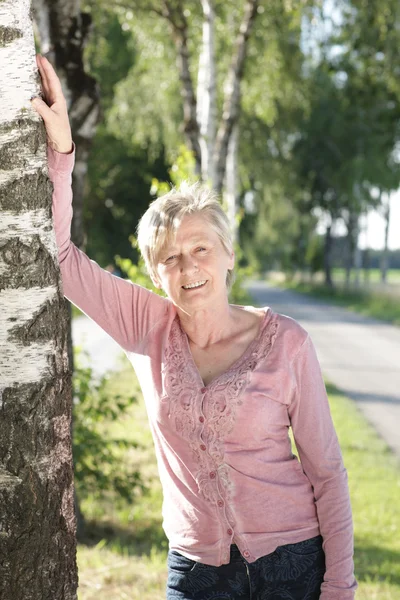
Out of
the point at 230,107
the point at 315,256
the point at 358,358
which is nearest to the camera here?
the point at 230,107

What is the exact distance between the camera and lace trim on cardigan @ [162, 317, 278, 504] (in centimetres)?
234

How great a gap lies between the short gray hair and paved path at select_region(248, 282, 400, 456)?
636 centimetres

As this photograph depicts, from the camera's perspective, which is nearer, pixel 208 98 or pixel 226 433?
pixel 226 433

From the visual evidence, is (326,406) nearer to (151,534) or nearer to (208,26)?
(151,534)

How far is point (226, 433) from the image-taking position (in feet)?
7.67

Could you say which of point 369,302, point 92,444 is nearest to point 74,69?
point 92,444

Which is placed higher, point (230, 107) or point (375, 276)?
point (230, 107)

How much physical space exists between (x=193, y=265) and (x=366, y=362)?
1311 cm

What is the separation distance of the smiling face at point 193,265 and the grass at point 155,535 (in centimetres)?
238

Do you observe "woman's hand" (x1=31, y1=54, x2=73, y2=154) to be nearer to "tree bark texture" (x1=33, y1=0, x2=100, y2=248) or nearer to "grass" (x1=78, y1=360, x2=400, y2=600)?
"tree bark texture" (x1=33, y1=0, x2=100, y2=248)

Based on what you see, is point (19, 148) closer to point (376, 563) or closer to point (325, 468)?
point (325, 468)

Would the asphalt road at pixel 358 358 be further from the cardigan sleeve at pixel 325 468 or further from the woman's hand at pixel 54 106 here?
the woman's hand at pixel 54 106

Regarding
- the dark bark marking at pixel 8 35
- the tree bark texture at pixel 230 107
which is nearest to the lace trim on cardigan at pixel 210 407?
the dark bark marking at pixel 8 35

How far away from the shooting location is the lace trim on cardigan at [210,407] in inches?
92.2
